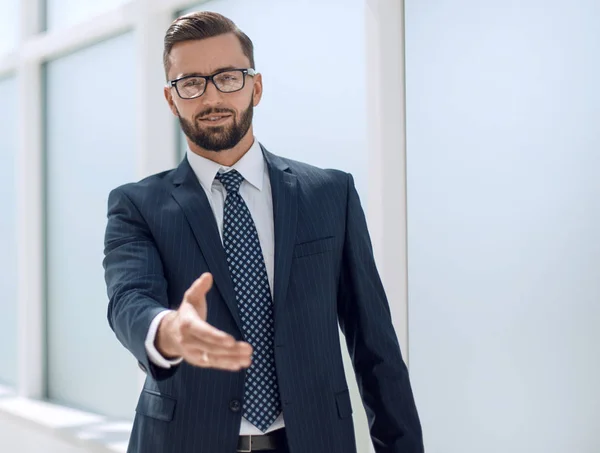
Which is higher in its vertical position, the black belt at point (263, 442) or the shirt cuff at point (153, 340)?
the shirt cuff at point (153, 340)

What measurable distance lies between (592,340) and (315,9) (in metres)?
1.38

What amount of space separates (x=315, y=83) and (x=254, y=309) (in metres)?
1.29

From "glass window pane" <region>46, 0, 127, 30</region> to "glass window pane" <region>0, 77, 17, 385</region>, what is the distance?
0.60 m

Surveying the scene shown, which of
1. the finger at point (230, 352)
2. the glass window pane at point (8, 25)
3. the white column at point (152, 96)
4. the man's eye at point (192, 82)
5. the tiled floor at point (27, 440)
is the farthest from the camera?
the glass window pane at point (8, 25)

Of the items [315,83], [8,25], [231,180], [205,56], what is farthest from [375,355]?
[8,25]

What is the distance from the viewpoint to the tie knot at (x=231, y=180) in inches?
61.6

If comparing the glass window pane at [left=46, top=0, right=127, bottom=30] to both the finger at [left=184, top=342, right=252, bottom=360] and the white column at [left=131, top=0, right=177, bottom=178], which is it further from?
the finger at [left=184, top=342, right=252, bottom=360]

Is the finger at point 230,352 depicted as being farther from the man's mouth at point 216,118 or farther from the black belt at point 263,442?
the man's mouth at point 216,118

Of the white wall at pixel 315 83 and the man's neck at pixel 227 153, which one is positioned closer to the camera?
the man's neck at pixel 227 153

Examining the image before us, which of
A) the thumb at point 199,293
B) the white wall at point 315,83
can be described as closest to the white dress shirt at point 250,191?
the thumb at point 199,293

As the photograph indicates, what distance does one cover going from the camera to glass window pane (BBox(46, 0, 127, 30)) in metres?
3.65

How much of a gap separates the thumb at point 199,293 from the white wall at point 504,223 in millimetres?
1138

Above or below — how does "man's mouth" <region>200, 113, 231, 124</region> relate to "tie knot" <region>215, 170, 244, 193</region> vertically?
above

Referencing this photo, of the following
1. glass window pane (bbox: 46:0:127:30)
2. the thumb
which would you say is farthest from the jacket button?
glass window pane (bbox: 46:0:127:30)
